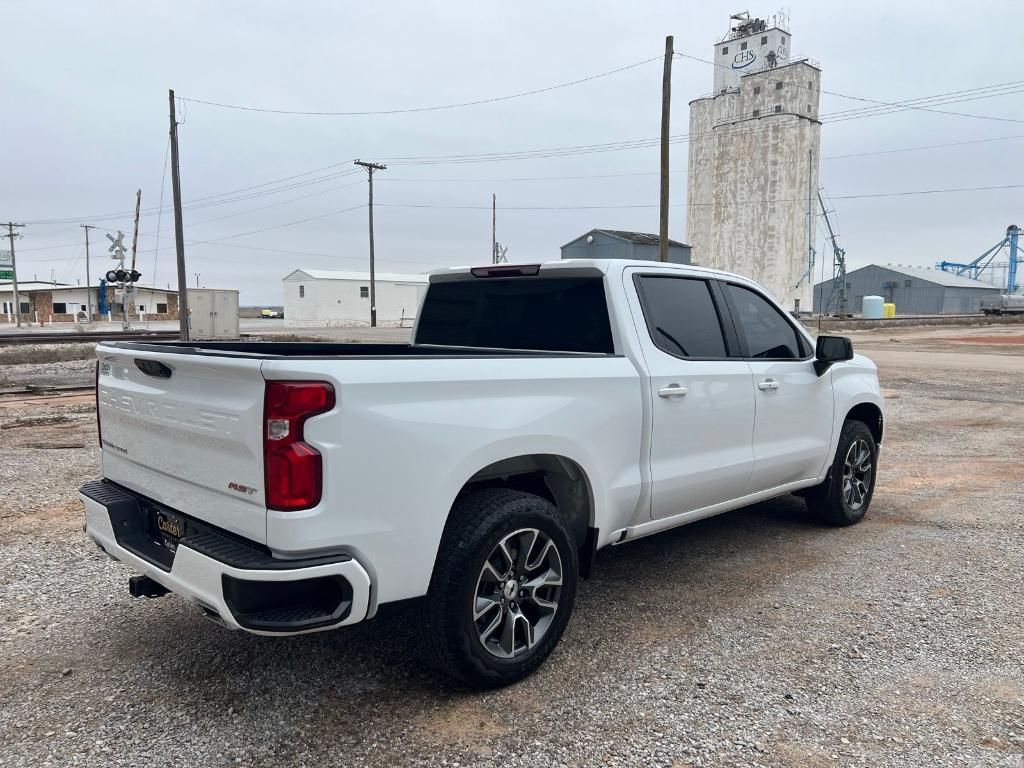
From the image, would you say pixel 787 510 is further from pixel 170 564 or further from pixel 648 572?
pixel 170 564

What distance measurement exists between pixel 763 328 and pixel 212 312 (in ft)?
97.5

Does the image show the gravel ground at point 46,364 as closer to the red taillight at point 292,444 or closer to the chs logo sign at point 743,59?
the red taillight at point 292,444

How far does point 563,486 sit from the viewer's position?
12.4ft

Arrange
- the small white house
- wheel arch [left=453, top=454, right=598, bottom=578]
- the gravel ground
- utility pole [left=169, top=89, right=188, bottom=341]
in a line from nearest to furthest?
wheel arch [left=453, top=454, right=598, bottom=578] → the gravel ground → utility pole [left=169, top=89, right=188, bottom=341] → the small white house

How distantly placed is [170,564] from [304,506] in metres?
0.83

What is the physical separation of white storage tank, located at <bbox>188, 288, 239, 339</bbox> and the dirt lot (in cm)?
2667

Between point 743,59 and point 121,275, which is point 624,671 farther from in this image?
point 743,59

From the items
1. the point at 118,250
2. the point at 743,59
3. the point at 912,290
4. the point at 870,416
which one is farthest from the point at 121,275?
the point at 912,290

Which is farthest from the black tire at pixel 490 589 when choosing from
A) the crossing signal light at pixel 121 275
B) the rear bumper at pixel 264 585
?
the crossing signal light at pixel 121 275

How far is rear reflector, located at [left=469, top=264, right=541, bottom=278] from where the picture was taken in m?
4.26

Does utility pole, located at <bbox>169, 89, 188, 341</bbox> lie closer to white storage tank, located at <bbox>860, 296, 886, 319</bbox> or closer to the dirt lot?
the dirt lot

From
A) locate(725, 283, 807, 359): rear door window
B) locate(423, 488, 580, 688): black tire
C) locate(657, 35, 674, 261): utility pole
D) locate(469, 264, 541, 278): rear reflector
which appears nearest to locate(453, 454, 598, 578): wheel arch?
locate(423, 488, 580, 688): black tire

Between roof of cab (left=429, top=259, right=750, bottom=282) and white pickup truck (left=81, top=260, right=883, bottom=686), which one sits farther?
roof of cab (left=429, top=259, right=750, bottom=282)

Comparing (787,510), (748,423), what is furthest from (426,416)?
(787,510)
